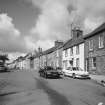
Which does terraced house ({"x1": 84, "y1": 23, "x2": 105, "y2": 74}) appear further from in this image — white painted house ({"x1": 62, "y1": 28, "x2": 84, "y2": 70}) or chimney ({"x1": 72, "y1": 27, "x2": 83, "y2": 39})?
chimney ({"x1": 72, "y1": 27, "x2": 83, "y2": 39})

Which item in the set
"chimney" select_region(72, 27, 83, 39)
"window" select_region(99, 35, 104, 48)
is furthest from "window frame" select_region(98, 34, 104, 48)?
"chimney" select_region(72, 27, 83, 39)

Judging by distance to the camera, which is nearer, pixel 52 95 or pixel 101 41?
pixel 52 95

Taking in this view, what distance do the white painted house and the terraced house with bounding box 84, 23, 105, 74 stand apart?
74.1 inches

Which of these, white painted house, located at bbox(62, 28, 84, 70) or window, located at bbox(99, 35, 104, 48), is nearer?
window, located at bbox(99, 35, 104, 48)

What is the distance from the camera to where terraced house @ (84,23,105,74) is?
21000 mm

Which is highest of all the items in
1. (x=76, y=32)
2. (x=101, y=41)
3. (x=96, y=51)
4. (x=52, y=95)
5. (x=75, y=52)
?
(x=76, y=32)

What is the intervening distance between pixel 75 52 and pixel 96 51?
24.2ft

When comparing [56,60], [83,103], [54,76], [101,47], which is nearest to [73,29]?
[56,60]

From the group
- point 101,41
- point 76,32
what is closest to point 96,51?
point 101,41

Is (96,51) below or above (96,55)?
above

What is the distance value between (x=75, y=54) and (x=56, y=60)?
13479mm

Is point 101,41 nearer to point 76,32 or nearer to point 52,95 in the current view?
point 76,32

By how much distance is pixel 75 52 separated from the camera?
29562 millimetres

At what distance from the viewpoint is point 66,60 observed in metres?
34.4
